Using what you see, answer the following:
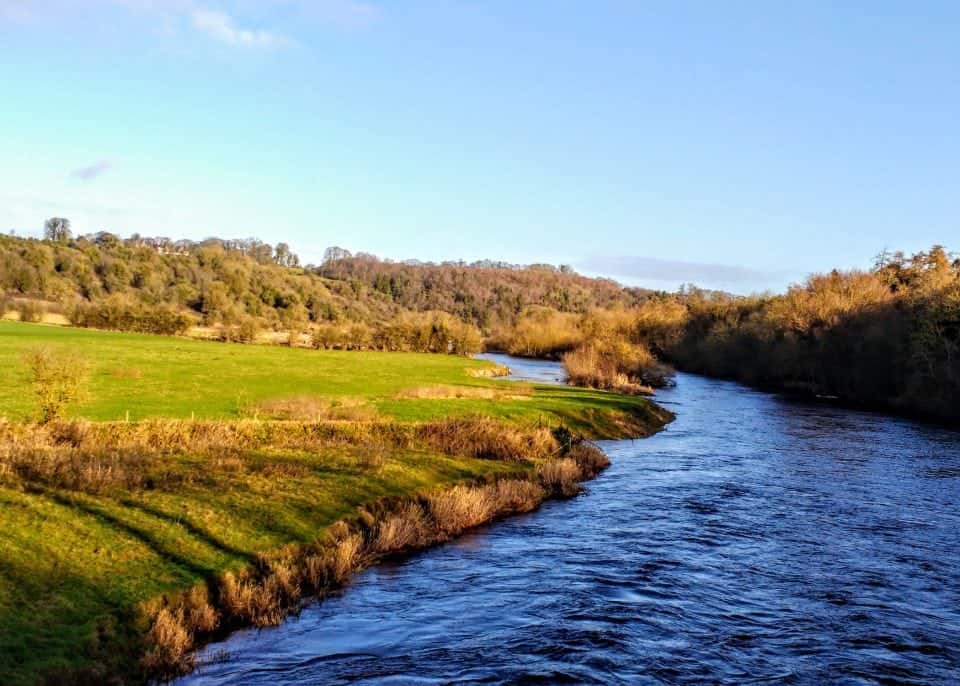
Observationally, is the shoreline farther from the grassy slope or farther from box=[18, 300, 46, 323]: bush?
box=[18, 300, 46, 323]: bush

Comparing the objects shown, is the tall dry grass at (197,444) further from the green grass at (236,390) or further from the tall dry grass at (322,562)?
the tall dry grass at (322,562)

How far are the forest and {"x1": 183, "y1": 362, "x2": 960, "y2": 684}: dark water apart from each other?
37508mm

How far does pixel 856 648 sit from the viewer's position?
13.2m

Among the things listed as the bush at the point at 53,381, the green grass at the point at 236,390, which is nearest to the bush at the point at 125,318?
the green grass at the point at 236,390

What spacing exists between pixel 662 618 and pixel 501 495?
9.67 m

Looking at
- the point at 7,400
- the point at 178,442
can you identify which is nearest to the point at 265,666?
the point at 178,442

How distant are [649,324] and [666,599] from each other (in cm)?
10834

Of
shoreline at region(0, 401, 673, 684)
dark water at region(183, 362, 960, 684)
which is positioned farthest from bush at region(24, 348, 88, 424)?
dark water at region(183, 362, 960, 684)

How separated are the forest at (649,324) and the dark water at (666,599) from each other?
123 ft

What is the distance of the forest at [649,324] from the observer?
2404 inches

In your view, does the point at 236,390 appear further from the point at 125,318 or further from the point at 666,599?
the point at 125,318

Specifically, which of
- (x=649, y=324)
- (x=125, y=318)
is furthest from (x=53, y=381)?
(x=649, y=324)

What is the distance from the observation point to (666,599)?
1560 cm

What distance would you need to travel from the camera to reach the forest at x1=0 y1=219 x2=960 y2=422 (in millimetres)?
61062
